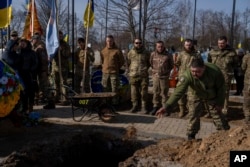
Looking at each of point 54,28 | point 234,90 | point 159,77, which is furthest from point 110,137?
point 234,90

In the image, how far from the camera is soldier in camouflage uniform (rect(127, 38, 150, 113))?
32.4ft

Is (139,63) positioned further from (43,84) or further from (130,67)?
(43,84)

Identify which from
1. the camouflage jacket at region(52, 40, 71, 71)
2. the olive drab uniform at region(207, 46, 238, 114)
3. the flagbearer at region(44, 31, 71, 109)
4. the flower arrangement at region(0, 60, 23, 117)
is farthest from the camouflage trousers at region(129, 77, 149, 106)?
the flower arrangement at region(0, 60, 23, 117)

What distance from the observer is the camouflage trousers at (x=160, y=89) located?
9674 mm

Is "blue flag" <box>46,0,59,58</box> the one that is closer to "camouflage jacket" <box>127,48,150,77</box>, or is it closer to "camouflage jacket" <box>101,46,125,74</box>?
"camouflage jacket" <box>101,46,125,74</box>

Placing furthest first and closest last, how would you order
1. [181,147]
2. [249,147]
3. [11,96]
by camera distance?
[11,96], [181,147], [249,147]

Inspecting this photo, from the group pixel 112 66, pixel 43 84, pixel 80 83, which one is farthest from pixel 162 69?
pixel 43 84

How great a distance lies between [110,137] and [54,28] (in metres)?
5.65

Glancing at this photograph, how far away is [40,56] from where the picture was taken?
10562 millimetres

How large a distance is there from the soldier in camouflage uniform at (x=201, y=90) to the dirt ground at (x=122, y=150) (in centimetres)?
77

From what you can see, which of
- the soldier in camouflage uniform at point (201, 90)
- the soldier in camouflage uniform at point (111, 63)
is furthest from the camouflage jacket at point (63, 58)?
the soldier in camouflage uniform at point (201, 90)

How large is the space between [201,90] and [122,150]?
157cm

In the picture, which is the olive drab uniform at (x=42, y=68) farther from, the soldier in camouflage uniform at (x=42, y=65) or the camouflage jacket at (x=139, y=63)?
the camouflage jacket at (x=139, y=63)

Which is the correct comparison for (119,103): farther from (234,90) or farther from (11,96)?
(234,90)
